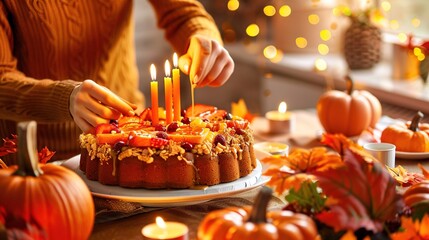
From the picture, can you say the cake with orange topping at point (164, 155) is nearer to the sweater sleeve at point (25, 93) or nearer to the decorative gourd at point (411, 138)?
the sweater sleeve at point (25, 93)

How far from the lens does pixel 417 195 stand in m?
1.16

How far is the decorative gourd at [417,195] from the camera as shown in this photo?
1146 millimetres

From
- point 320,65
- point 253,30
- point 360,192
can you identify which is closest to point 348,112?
point 360,192

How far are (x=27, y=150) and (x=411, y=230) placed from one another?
2.04 feet

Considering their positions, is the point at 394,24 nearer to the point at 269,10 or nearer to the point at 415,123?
the point at 269,10

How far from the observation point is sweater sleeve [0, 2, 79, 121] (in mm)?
1595

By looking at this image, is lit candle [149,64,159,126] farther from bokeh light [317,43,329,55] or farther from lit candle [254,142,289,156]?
bokeh light [317,43,329,55]

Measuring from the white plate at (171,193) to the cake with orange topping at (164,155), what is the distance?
2 cm

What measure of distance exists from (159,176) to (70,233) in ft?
1.21

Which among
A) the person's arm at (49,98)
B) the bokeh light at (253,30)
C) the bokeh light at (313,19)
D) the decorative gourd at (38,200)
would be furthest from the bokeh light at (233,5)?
the decorative gourd at (38,200)

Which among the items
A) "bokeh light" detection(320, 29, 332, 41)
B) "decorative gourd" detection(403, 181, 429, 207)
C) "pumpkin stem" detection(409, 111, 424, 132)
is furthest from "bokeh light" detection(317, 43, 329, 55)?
"decorative gourd" detection(403, 181, 429, 207)

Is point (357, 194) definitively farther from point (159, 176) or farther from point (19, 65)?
point (19, 65)

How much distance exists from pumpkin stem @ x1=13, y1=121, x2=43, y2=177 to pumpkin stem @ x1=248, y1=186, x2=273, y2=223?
1.19ft

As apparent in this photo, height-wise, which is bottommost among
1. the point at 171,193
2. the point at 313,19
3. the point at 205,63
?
the point at 171,193
